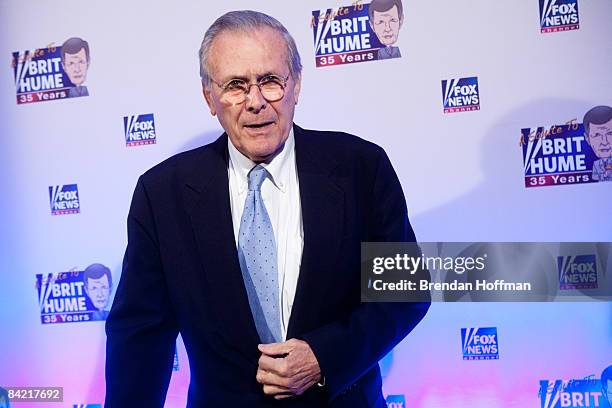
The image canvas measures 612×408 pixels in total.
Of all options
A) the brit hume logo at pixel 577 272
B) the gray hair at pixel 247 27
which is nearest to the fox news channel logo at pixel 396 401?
the brit hume logo at pixel 577 272

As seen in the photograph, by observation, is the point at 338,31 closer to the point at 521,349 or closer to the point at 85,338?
the point at 521,349

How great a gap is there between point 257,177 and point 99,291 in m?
1.33

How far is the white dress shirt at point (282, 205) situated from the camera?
1.66 m

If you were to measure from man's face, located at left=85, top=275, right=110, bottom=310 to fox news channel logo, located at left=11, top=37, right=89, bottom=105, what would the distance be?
0.72 metres

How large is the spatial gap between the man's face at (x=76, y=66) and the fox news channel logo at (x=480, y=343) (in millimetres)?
1716

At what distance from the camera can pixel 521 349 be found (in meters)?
2.46

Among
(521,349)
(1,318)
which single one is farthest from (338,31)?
(1,318)

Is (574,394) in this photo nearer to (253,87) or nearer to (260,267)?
(260,267)

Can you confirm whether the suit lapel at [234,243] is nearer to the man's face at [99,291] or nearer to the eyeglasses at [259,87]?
the eyeglasses at [259,87]

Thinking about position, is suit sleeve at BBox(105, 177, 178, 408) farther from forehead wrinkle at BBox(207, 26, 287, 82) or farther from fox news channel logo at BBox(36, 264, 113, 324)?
fox news channel logo at BBox(36, 264, 113, 324)

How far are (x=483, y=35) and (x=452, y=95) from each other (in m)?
0.23

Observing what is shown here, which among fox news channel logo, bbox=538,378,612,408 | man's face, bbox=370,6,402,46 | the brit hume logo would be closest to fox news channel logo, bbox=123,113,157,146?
man's face, bbox=370,6,402,46

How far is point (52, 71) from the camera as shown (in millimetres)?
2812

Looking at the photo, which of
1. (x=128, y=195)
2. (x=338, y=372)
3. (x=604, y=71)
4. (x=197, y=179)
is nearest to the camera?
(x=338, y=372)
